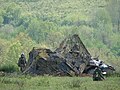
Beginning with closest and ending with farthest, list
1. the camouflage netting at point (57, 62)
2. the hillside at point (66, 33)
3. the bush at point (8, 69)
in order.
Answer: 1. the bush at point (8, 69)
2. the camouflage netting at point (57, 62)
3. the hillside at point (66, 33)

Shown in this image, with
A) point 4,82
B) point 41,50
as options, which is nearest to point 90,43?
point 41,50

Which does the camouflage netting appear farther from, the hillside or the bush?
the hillside

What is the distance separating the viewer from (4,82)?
28.1 meters

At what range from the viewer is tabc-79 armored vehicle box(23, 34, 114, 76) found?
3981 cm

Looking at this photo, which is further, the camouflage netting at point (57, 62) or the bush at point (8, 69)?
the camouflage netting at point (57, 62)

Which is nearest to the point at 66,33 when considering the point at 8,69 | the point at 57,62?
the point at 57,62

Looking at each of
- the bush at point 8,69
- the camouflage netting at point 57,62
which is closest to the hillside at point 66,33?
the camouflage netting at point 57,62

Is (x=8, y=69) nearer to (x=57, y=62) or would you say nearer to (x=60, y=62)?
(x=57, y=62)

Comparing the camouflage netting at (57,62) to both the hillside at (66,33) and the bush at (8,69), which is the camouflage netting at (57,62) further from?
the hillside at (66,33)

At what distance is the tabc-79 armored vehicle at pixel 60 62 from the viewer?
39.8m

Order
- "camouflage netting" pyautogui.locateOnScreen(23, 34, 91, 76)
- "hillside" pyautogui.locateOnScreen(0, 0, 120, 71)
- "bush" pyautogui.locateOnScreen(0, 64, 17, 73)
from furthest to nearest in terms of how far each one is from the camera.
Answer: "hillside" pyautogui.locateOnScreen(0, 0, 120, 71) → "camouflage netting" pyautogui.locateOnScreen(23, 34, 91, 76) → "bush" pyautogui.locateOnScreen(0, 64, 17, 73)

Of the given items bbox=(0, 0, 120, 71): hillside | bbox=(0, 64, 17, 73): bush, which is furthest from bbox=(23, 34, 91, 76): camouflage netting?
bbox=(0, 0, 120, 71): hillside

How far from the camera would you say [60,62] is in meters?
39.9

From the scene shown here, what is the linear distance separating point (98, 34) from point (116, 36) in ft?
19.2
